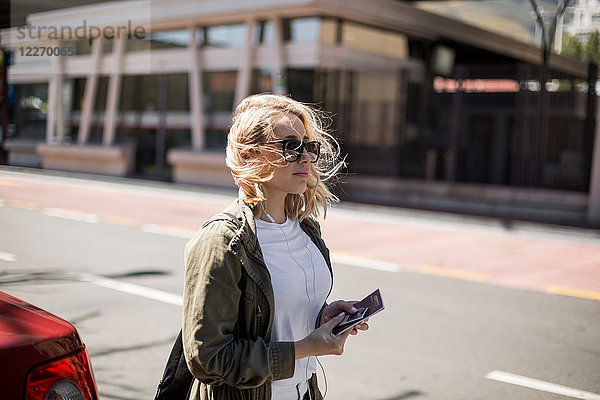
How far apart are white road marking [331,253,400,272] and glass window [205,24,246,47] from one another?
46.6 ft

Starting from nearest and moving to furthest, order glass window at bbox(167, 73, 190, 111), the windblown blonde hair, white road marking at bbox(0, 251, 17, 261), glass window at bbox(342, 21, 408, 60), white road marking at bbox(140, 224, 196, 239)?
the windblown blonde hair
white road marking at bbox(0, 251, 17, 261)
white road marking at bbox(140, 224, 196, 239)
glass window at bbox(342, 21, 408, 60)
glass window at bbox(167, 73, 190, 111)

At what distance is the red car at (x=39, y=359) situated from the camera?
1811 mm

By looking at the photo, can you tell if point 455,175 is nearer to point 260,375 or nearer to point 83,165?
point 83,165

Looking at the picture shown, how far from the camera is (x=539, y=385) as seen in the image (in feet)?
17.0

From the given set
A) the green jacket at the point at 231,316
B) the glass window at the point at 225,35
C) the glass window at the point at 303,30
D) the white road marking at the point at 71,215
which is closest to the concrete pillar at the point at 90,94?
the glass window at the point at 225,35

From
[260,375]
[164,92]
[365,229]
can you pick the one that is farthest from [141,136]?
[260,375]

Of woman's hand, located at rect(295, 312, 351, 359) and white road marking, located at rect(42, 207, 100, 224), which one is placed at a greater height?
woman's hand, located at rect(295, 312, 351, 359)

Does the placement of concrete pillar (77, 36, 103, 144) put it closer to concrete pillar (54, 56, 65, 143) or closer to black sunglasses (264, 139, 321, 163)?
concrete pillar (54, 56, 65, 143)

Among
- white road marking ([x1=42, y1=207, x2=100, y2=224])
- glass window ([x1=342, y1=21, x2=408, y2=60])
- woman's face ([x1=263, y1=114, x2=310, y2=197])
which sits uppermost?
glass window ([x1=342, y1=21, x2=408, y2=60])

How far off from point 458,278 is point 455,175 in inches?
382

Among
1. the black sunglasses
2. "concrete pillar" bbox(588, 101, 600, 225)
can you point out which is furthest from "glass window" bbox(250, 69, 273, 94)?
the black sunglasses

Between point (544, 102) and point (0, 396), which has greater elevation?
point (544, 102)

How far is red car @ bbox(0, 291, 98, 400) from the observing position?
5.94 ft

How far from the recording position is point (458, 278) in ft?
30.2
